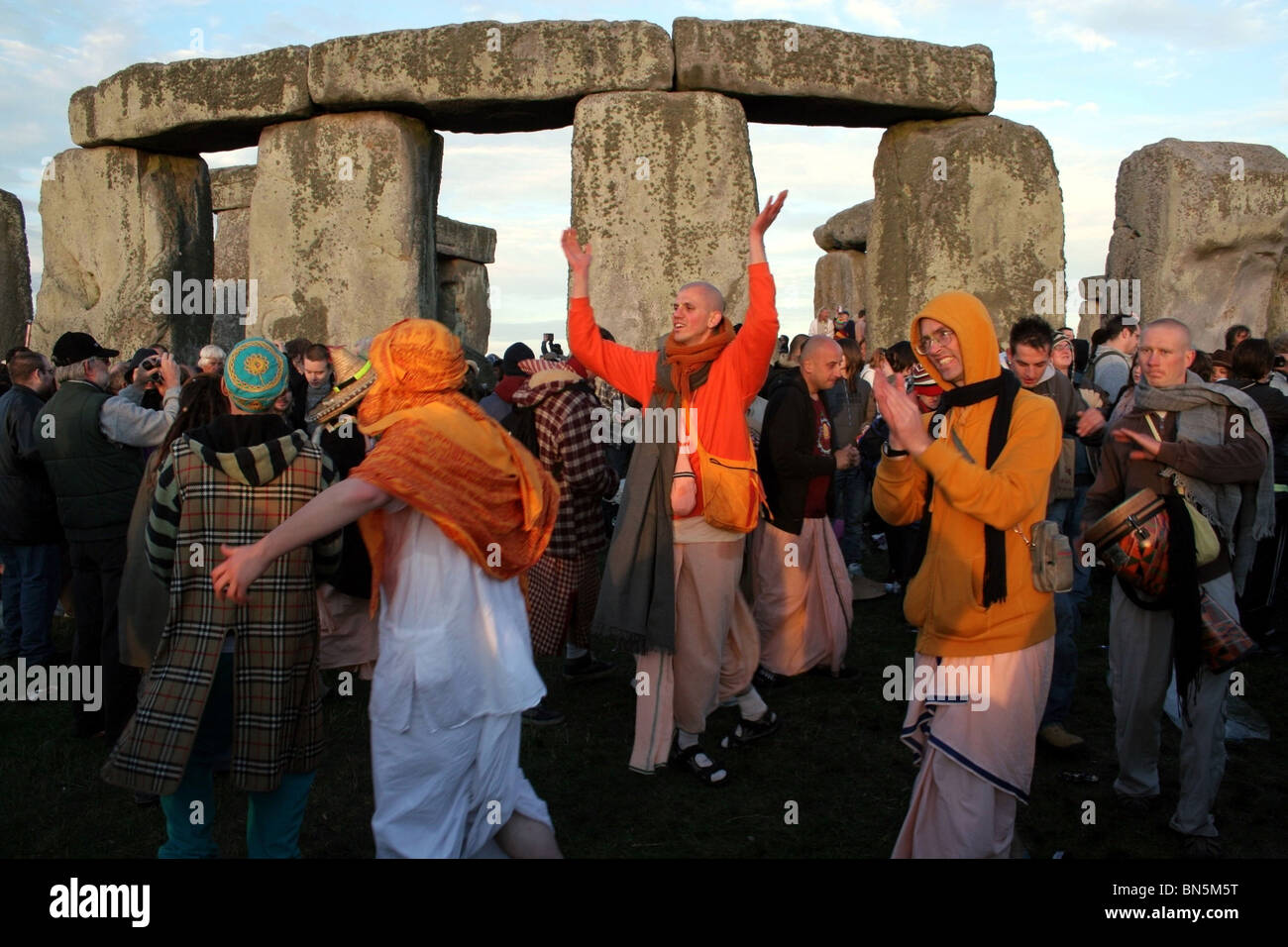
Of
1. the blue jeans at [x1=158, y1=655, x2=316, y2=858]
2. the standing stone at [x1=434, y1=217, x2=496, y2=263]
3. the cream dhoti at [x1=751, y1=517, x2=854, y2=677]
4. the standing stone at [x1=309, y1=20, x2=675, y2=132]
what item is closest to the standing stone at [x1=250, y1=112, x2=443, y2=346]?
the standing stone at [x1=309, y1=20, x2=675, y2=132]

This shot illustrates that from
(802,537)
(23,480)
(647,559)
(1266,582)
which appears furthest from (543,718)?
(1266,582)

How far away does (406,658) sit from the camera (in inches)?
114

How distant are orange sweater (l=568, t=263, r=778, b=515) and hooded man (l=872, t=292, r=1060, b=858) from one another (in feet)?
3.11

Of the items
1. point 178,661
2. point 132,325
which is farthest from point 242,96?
point 178,661

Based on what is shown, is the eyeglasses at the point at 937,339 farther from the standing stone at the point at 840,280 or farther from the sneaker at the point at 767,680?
the standing stone at the point at 840,280

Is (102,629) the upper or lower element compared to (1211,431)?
lower

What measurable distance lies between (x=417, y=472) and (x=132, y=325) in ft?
26.3

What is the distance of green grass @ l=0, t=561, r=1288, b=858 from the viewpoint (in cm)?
414

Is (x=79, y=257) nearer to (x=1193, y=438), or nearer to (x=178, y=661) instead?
(x=178, y=661)

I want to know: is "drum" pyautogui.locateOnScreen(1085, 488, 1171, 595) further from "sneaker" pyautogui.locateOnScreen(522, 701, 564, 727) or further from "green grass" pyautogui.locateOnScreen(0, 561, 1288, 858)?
"sneaker" pyautogui.locateOnScreen(522, 701, 564, 727)

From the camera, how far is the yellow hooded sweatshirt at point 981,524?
10.7 ft

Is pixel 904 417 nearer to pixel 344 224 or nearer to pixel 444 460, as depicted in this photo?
pixel 444 460

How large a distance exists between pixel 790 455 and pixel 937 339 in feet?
7.27

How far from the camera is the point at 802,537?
600cm
